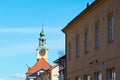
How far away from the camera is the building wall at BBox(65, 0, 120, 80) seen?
31781 mm

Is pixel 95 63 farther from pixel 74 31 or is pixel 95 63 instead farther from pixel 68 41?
pixel 68 41

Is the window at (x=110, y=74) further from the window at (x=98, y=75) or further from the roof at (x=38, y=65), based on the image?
the roof at (x=38, y=65)

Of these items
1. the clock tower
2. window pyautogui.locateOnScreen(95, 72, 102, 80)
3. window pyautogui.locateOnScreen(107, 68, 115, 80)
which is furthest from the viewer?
the clock tower

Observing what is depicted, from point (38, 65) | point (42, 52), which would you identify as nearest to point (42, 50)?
point (42, 52)

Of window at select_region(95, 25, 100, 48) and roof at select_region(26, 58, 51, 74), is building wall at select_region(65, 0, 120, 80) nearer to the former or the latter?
window at select_region(95, 25, 100, 48)

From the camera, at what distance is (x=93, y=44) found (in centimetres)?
3775

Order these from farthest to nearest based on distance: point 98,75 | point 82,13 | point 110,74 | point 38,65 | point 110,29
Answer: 1. point 38,65
2. point 82,13
3. point 98,75
4. point 110,29
5. point 110,74

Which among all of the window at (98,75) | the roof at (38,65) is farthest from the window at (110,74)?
the roof at (38,65)

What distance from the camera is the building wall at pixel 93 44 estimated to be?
104 feet

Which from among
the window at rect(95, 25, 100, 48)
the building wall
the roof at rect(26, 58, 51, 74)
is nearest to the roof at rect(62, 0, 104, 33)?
the building wall

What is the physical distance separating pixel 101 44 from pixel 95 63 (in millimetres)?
2066

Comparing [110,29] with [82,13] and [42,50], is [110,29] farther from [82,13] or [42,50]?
[42,50]

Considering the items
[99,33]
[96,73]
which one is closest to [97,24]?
[99,33]

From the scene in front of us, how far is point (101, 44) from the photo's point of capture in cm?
3522
